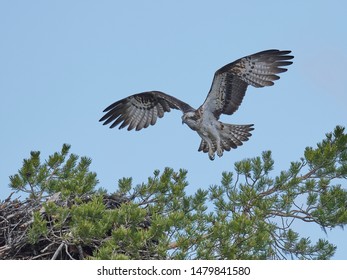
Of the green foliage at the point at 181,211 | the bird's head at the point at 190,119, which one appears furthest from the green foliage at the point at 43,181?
the bird's head at the point at 190,119

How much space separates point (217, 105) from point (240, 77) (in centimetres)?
68

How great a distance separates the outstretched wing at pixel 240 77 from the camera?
10.8 m

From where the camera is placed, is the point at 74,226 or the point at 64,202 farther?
the point at 64,202

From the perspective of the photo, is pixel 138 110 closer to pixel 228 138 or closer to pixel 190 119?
pixel 190 119

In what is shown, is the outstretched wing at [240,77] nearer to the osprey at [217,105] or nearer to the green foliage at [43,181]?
the osprey at [217,105]

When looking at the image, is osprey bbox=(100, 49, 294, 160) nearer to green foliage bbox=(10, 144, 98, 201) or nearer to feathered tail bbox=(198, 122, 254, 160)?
feathered tail bbox=(198, 122, 254, 160)

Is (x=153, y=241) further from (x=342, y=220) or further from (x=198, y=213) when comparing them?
(x=342, y=220)

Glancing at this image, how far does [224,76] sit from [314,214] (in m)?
3.48

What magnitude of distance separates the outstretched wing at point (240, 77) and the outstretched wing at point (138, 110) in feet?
3.89

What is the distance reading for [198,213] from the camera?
790 centimetres

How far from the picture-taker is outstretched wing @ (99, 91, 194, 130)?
12.6 metres
